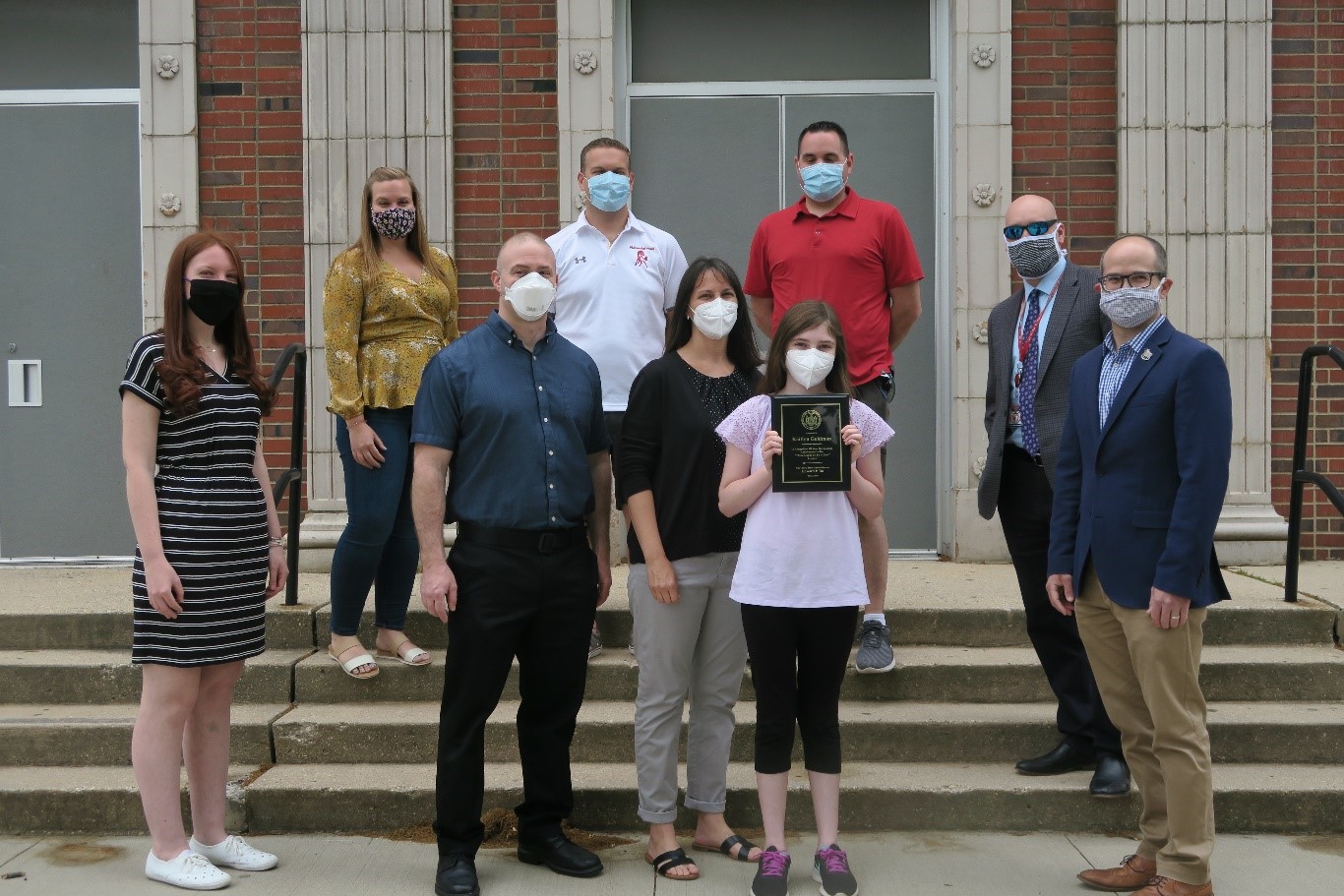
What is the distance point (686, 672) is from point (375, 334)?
180 cm

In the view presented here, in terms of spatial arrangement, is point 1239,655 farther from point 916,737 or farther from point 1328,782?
point 916,737

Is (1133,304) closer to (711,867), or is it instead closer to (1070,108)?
(711,867)

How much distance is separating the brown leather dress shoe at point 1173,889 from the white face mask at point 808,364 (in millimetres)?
1798

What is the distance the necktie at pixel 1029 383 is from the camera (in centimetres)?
472

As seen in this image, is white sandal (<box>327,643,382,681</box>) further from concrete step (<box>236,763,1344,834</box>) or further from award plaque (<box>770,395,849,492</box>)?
award plaque (<box>770,395,849,492</box>)

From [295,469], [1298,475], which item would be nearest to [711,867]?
[295,469]

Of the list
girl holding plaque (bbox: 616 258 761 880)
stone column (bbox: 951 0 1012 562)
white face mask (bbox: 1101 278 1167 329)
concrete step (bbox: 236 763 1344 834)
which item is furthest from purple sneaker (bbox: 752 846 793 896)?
stone column (bbox: 951 0 1012 562)

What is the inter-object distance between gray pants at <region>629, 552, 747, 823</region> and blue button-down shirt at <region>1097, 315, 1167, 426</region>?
1.23 m

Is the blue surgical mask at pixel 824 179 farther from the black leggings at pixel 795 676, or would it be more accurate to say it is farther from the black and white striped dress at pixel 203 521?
the black and white striped dress at pixel 203 521

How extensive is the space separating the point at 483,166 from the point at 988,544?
3416 millimetres

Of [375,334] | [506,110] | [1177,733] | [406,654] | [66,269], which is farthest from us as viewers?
[66,269]

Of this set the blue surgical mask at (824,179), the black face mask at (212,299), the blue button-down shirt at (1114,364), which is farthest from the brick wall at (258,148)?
the blue button-down shirt at (1114,364)

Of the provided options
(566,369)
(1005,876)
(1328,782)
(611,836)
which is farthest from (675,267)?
(1328,782)

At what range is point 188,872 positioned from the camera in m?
4.16
